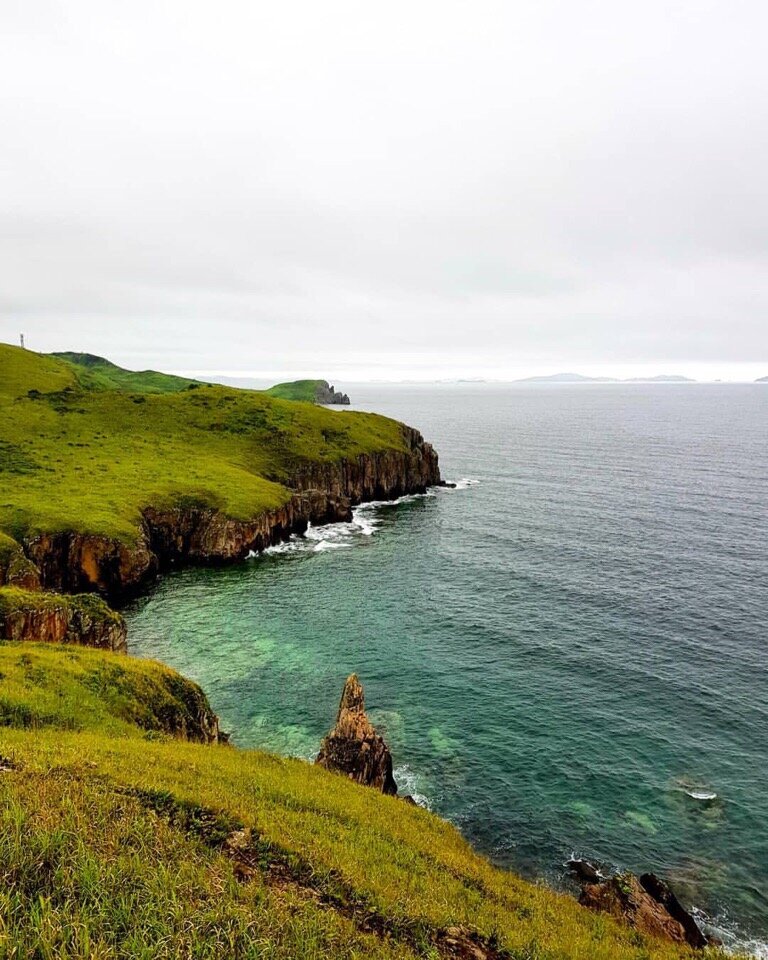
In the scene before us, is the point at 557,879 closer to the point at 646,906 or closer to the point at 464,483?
the point at 646,906

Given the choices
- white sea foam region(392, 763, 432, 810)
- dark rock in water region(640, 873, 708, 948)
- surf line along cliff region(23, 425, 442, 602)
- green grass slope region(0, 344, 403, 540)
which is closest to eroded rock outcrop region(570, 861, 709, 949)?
dark rock in water region(640, 873, 708, 948)

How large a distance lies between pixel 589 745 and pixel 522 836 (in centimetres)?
957

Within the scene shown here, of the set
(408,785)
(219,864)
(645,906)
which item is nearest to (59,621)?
(408,785)

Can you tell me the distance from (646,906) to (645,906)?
0.09 meters

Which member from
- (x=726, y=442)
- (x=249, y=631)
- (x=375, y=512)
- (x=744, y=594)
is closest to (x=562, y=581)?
(x=744, y=594)

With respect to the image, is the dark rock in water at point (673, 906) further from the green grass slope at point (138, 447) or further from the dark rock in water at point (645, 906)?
the green grass slope at point (138, 447)

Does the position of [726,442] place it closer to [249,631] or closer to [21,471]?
[249,631]

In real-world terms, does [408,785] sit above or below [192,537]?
below

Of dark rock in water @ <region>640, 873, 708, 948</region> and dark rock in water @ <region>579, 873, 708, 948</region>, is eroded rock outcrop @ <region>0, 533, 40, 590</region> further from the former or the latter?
dark rock in water @ <region>640, 873, 708, 948</region>

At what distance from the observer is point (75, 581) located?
63.6 meters

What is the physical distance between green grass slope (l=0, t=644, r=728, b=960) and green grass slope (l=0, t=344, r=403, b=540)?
47504mm

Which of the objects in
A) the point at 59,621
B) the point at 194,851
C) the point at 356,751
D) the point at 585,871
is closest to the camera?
the point at 194,851

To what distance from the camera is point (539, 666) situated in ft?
157

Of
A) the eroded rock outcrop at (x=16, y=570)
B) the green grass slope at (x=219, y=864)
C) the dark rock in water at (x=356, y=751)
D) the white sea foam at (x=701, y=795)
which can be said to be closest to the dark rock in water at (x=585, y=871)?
the green grass slope at (x=219, y=864)
